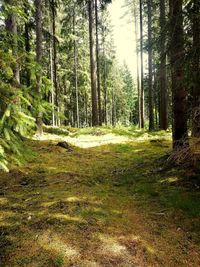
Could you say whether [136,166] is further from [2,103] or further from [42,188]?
[2,103]

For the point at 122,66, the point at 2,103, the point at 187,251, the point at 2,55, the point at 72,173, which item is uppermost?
the point at 122,66

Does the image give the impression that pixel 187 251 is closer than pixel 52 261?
No

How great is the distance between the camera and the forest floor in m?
4.53

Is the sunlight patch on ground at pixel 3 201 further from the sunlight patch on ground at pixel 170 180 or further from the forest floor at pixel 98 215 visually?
the sunlight patch on ground at pixel 170 180

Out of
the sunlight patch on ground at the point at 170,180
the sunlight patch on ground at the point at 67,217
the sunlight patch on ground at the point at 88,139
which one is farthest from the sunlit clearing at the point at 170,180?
the sunlight patch on ground at the point at 88,139

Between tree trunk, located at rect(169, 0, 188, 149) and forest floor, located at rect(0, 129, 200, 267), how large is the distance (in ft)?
4.23

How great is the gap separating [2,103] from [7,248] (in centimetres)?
230

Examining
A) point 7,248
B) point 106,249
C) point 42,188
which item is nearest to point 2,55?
point 7,248

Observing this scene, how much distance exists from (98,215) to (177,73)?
5024 millimetres

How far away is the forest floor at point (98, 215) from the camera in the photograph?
4527 mm

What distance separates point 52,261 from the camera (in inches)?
169

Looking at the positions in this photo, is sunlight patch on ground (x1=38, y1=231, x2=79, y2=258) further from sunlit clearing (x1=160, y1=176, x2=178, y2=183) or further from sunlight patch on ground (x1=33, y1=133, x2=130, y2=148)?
sunlight patch on ground (x1=33, y1=133, x2=130, y2=148)

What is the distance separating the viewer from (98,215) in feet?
18.8

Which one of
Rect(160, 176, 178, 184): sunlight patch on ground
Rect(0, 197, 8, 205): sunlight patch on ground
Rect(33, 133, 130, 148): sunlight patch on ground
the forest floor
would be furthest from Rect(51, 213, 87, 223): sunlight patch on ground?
Rect(33, 133, 130, 148): sunlight patch on ground
